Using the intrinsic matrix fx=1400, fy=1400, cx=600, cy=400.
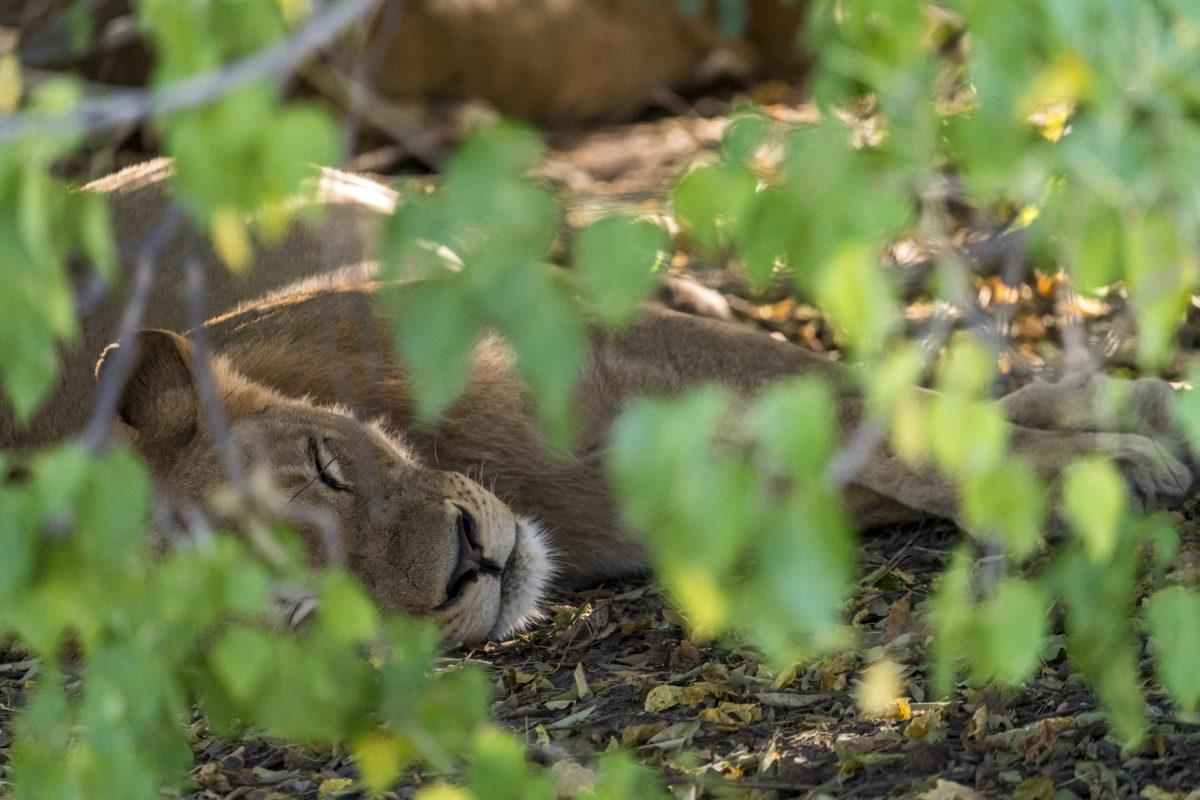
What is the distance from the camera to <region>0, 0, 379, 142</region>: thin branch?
1.16 metres

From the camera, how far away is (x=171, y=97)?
1165 mm

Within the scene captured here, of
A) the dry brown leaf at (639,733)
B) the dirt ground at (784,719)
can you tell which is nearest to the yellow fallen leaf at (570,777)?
the dirt ground at (784,719)

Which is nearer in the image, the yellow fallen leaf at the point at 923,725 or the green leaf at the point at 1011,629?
the green leaf at the point at 1011,629

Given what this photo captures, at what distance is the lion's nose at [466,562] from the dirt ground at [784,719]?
27 cm

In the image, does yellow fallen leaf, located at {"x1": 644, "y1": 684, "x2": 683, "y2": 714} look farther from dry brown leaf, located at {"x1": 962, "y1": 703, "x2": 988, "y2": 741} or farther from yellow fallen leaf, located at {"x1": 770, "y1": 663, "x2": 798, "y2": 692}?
dry brown leaf, located at {"x1": 962, "y1": 703, "x2": 988, "y2": 741}

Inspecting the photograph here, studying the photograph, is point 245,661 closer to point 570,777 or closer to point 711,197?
point 711,197

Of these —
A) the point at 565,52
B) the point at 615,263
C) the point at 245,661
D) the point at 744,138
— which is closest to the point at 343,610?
the point at 245,661

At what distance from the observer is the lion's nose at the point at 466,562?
3.17 meters

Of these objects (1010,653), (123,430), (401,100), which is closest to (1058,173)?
(1010,653)

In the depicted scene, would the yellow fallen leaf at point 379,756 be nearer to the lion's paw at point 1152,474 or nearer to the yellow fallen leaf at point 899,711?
the yellow fallen leaf at point 899,711

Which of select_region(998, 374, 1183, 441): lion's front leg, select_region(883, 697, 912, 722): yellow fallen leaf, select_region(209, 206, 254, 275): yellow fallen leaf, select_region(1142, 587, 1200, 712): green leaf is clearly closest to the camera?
select_region(209, 206, 254, 275): yellow fallen leaf

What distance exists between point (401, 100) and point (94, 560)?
7.08 m

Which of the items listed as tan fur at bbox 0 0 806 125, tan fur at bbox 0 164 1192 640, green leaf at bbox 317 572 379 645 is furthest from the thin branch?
tan fur at bbox 0 0 806 125

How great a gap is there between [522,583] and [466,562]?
0.25 meters
